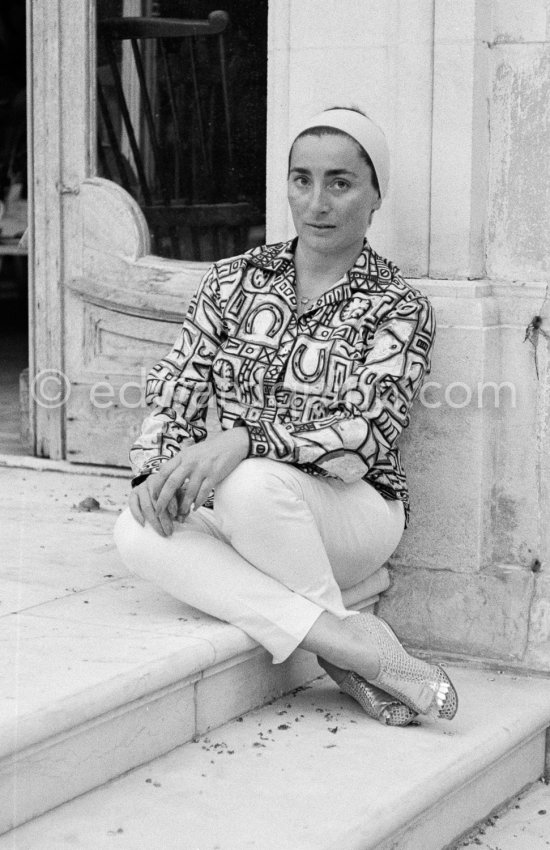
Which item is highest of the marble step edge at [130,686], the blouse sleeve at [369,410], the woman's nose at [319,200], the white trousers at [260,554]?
the woman's nose at [319,200]

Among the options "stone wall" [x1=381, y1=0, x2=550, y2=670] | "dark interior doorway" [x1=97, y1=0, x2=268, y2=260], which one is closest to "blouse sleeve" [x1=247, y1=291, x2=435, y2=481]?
"stone wall" [x1=381, y1=0, x2=550, y2=670]

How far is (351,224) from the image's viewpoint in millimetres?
3043

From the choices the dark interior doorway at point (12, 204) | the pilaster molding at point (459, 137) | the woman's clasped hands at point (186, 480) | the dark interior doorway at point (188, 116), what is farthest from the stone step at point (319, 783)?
the dark interior doorway at point (12, 204)

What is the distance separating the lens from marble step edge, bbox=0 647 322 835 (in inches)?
93.6

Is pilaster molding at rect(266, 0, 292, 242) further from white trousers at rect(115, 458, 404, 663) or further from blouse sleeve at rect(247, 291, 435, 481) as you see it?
white trousers at rect(115, 458, 404, 663)

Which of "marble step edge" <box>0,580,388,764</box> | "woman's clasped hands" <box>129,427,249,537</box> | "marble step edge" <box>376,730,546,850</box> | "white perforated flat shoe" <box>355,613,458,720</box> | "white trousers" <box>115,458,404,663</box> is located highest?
"woman's clasped hands" <box>129,427,249,537</box>

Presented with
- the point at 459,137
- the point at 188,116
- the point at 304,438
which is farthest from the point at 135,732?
the point at 188,116

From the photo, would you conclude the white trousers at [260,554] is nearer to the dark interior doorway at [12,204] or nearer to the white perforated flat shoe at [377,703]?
the white perforated flat shoe at [377,703]

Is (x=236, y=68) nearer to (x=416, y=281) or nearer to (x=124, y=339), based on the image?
(x=124, y=339)

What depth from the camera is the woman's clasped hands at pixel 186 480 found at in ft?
9.23

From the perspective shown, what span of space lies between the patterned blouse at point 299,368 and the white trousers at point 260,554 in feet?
0.25

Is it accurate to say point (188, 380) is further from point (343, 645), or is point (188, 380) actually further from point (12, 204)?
point (12, 204)

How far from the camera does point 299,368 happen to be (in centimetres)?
→ 305

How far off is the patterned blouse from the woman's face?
0.33 ft
